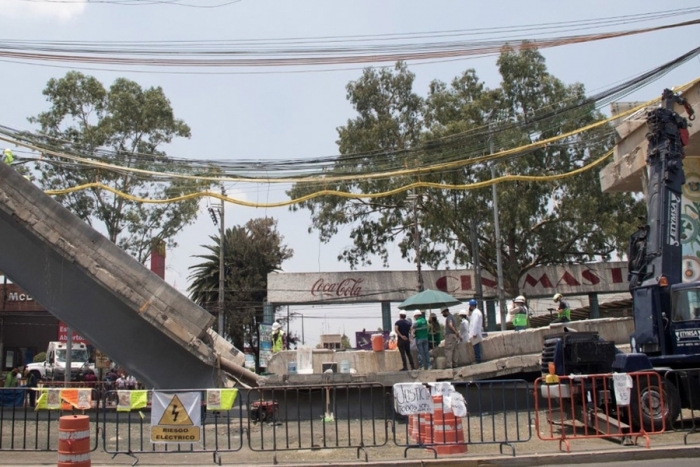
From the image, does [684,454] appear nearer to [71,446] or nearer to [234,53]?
[71,446]

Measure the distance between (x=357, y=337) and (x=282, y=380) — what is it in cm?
1679

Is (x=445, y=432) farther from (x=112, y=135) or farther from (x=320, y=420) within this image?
(x=112, y=135)

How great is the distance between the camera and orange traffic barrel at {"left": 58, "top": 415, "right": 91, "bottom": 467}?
27.6 feet

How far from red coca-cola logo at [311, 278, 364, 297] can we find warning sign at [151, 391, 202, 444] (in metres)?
24.9

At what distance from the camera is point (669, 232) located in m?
12.9

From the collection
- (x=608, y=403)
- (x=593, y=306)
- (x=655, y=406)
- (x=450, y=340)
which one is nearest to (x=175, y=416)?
(x=608, y=403)

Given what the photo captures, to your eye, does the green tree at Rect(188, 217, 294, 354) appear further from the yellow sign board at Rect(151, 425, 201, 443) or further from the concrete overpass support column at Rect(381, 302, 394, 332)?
the yellow sign board at Rect(151, 425, 201, 443)

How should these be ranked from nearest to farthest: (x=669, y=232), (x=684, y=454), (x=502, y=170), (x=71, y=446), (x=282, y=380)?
(x=71, y=446)
(x=684, y=454)
(x=669, y=232)
(x=282, y=380)
(x=502, y=170)

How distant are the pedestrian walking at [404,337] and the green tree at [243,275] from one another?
33.2m

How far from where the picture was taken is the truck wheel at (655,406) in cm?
1096

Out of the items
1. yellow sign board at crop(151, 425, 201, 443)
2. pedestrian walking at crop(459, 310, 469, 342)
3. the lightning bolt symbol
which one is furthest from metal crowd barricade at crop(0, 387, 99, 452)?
pedestrian walking at crop(459, 310, 469, 342)

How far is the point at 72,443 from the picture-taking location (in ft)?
27.7

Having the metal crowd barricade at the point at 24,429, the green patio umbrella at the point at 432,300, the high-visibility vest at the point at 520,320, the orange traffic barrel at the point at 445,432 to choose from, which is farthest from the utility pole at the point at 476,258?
the orange traffic barrel at the point at 445,432

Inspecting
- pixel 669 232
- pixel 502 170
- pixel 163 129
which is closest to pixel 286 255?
pixel 163 129
